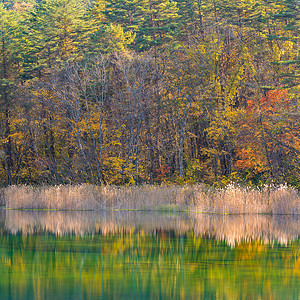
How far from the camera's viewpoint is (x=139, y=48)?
1528 inches

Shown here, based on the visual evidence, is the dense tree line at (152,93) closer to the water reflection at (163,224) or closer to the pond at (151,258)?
the water reflection at (163,224)

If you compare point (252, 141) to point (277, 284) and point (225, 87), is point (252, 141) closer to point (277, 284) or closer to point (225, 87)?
point (225, 87)

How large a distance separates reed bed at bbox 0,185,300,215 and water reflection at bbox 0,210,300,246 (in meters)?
0.81

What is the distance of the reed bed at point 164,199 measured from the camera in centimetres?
→ 2411

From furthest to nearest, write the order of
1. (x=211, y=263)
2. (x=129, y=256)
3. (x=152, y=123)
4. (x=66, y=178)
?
(x=152, y=123)
(x=66, y=178)
(x=129, y=256)
(x=211, y=263)

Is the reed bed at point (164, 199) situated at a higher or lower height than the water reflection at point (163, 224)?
higher

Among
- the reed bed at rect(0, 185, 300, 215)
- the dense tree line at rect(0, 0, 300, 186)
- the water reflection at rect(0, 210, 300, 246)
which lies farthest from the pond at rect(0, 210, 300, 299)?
the dense tree line at rect(0, 0, 300, 186)

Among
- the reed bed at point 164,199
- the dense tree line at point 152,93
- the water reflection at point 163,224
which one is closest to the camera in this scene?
the water reflection at point 163,224

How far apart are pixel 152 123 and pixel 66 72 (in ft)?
21.7

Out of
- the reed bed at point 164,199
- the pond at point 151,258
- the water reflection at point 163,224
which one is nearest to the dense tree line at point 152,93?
the reed bed at point 164,199

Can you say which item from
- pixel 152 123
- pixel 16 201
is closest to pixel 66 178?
pixel 16 201

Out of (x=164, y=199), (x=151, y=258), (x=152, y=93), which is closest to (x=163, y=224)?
(x=164, y=199)

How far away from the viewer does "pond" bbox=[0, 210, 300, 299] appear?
9688 millimetres

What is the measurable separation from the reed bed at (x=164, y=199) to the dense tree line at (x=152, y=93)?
3.78 m
